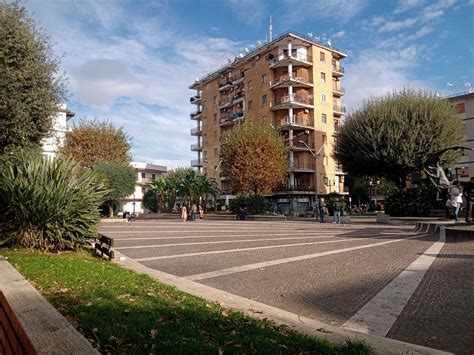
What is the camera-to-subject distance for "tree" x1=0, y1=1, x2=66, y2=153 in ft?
36.9

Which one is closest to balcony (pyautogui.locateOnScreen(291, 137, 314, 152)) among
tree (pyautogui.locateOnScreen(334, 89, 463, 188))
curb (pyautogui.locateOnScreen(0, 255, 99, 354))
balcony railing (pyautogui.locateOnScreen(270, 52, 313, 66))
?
balcony railing (pyautogui.locateOnScreen(270, 52, 313, 66))

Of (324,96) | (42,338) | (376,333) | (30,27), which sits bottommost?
(376,333)

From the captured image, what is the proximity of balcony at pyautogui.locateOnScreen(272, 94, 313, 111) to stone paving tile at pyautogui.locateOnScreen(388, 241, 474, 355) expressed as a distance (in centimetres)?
4864

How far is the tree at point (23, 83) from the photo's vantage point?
11.2 m

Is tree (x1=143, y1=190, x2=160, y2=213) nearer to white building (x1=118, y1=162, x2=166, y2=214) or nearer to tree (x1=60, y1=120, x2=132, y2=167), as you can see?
white building (x1=118, y1=162, x2=166, y2=214)

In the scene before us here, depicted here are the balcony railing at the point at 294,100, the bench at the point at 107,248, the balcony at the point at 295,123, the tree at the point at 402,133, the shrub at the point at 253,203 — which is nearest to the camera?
the bench at the point at 107,248

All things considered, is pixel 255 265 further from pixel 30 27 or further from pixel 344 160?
pixel 344 160

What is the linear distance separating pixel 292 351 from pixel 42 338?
2.12 metres

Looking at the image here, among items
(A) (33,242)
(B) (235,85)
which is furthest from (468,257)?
(B) (235,85)

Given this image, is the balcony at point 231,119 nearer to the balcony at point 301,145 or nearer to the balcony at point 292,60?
the balcony at point 292,60

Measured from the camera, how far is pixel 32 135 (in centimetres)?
1247

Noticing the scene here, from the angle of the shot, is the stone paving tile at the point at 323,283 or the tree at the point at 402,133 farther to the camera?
the tree at the point at 402,133

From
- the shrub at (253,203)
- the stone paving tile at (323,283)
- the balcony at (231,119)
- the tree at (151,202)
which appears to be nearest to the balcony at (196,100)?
the balcony at (231,119)

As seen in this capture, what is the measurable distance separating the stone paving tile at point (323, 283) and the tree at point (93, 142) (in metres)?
40.5
